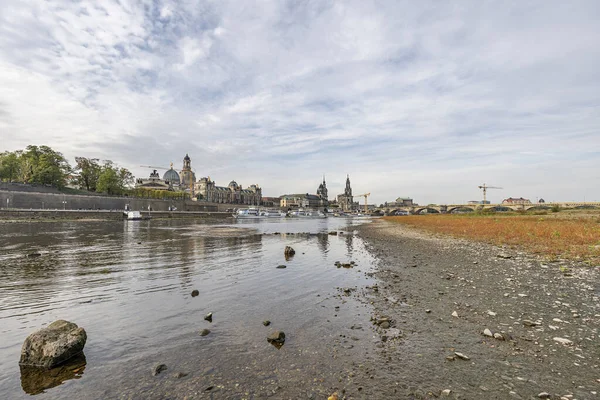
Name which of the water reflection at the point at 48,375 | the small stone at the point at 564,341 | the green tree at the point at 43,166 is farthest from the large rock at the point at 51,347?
the green tree at the point at 43,166

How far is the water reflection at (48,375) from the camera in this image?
598 centimetres

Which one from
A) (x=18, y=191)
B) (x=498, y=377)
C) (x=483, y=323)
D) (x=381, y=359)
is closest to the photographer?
(x=498, y=377)

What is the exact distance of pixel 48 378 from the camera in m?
6.29

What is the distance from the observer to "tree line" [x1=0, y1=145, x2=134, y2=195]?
347ft

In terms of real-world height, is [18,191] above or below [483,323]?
above

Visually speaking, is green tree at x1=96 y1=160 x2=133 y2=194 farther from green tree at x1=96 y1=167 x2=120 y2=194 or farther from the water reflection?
the water reflection

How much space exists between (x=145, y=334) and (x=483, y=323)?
10337 mm

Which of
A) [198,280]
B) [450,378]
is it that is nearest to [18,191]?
[198,280]

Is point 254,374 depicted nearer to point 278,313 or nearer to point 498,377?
point 278,313

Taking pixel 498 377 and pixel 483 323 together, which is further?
pixel 483 323

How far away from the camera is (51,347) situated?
6.91 metres

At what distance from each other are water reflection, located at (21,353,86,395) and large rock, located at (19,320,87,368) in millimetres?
147

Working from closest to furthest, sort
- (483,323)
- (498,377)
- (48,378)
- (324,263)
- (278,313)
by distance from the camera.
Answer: (498,377)
(48,378)
(483,323)
(278,313)
(324,263)

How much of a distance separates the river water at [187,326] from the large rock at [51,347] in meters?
0.28
